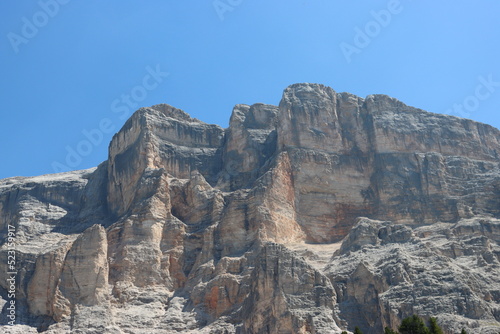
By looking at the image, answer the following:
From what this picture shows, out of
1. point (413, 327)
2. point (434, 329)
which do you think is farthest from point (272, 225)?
point (413, 327)

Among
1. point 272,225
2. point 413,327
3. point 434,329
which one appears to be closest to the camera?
point 413,327

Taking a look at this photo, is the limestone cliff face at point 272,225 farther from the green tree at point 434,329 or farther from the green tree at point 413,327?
the green tree at point 413,327

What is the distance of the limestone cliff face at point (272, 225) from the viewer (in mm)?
70562

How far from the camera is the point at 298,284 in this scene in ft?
232

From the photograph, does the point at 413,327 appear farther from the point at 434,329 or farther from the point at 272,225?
the point at 272,225

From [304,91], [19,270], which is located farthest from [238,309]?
[304,91]

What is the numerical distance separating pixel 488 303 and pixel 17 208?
55873mm

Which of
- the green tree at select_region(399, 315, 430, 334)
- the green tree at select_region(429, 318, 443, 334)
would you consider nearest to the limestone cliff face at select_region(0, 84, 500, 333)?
the green tree at select_region(429, 318, 443, 334)

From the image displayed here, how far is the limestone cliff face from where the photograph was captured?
70562mm

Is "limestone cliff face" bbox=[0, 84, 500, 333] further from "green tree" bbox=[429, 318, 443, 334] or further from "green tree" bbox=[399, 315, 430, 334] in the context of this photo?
"green tree" bbox=[399, 315, 430, 334]

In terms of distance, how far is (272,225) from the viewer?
85.8 metres

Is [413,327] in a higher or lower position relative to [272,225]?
lower

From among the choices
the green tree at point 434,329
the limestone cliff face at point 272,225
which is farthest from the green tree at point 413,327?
the limestone cliff face at point 272,225

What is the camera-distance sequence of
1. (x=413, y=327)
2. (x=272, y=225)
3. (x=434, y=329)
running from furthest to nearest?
(x=272, y=225)
(x=434, y=329)
(x=413, y=327)
